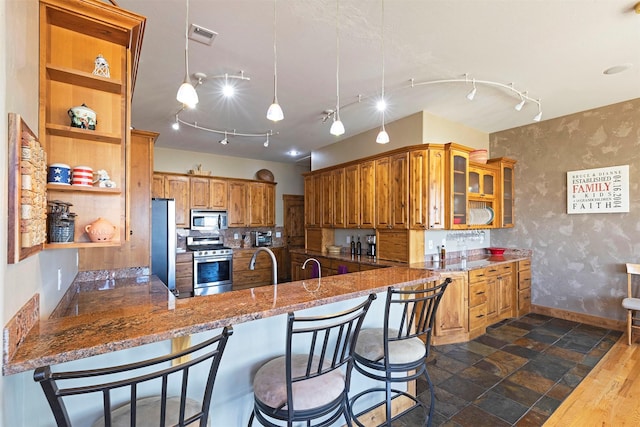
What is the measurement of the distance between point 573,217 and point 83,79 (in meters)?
5.66

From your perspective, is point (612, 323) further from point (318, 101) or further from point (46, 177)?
point (46, 177)

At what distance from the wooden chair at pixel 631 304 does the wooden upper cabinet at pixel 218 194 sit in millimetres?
6317

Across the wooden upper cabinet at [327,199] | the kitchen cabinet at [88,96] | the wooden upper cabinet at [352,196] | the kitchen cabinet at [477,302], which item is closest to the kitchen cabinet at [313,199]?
the wooden upper cabinet at [327,199]

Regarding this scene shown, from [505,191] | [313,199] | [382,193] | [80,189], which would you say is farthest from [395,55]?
[505,191]

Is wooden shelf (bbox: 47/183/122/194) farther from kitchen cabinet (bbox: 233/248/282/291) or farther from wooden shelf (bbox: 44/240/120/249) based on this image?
kitchen cabinet (bbox: 233/248/282/291)

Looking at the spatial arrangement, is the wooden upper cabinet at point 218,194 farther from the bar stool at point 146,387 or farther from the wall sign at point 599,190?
the wall sign at point 599,190

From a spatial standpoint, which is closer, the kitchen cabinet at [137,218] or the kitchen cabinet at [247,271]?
the kitchen cabinet at [137,218]

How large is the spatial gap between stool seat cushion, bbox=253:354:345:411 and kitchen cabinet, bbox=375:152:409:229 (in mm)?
2741

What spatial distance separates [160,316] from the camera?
49.4 inches

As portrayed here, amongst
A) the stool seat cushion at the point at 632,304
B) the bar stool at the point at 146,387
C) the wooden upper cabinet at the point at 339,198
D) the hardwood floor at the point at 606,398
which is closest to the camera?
the bar stool at the point at 146,387

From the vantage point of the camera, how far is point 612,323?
388 centimetres

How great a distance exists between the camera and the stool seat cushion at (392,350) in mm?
1760

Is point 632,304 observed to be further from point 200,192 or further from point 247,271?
point 200,192

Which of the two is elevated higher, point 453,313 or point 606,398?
point 453,313
